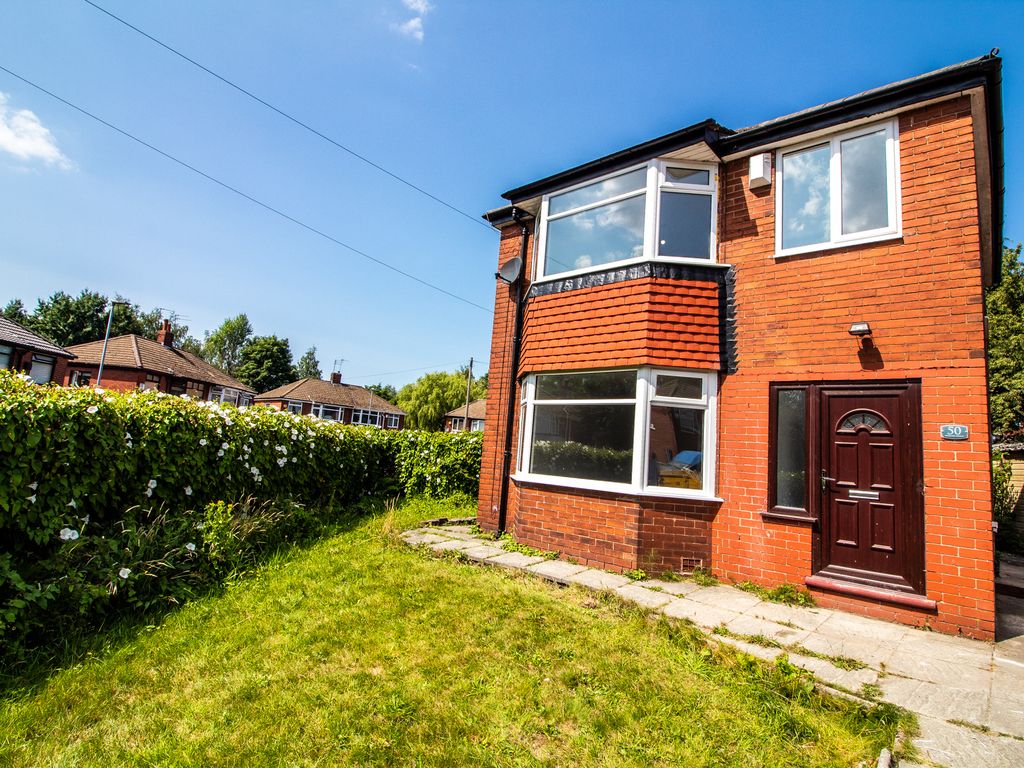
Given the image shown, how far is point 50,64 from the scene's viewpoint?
6160 mm

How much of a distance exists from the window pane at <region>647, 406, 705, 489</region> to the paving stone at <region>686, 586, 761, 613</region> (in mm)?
1151

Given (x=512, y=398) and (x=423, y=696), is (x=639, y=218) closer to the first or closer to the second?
(x=512, y=398)

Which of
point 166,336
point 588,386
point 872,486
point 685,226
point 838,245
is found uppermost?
point 166,336

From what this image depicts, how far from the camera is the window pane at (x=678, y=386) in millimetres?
5973

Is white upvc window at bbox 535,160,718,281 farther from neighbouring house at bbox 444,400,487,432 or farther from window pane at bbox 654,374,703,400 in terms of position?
neighbouring house at bbox 444,400,487,432

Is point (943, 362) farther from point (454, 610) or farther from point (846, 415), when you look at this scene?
point (454, 610)

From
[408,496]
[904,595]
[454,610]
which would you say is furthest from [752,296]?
[408,496]

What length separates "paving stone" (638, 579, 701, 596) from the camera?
5.02 m

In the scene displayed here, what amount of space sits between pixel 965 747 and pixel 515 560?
13.5 feet

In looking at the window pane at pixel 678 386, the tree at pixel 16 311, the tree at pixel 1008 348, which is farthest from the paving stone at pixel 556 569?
the tree at pixel 16 311

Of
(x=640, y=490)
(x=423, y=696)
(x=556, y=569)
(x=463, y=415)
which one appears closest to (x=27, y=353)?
(x=556, y=569)

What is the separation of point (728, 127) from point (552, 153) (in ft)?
11.1

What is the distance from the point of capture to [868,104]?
5.16 metres

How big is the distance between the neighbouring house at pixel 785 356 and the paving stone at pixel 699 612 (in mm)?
1038
